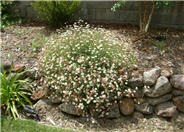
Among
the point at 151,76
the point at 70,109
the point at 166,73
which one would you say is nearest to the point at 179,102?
the point at 166,73

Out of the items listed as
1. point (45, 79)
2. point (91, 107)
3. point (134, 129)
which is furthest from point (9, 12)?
point (134, 129)

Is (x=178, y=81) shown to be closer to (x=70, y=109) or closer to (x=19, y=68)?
(x=70, y=109)

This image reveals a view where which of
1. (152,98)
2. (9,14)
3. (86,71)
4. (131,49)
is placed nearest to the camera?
(86,71)

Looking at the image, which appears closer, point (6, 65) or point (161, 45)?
point (6, 65)

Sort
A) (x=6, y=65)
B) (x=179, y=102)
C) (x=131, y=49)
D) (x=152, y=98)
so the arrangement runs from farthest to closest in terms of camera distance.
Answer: (x=131, y=49), (x=6, y=65), (x=152, y=98), (x=179, y=102)

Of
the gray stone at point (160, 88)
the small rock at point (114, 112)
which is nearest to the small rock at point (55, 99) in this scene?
the small rock at point (114, 112)

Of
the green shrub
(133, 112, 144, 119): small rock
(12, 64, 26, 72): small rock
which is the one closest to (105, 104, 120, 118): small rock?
(133, 112, 144, 119): small rock

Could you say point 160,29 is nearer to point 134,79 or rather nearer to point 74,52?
point 134,79

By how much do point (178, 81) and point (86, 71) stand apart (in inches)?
58.4

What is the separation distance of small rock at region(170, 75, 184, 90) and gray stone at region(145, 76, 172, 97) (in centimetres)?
8

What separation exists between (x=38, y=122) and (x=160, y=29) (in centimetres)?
343

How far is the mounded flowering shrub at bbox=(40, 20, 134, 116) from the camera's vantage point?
3.10 meters

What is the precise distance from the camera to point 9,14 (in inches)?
241

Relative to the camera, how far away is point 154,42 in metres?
4.20
